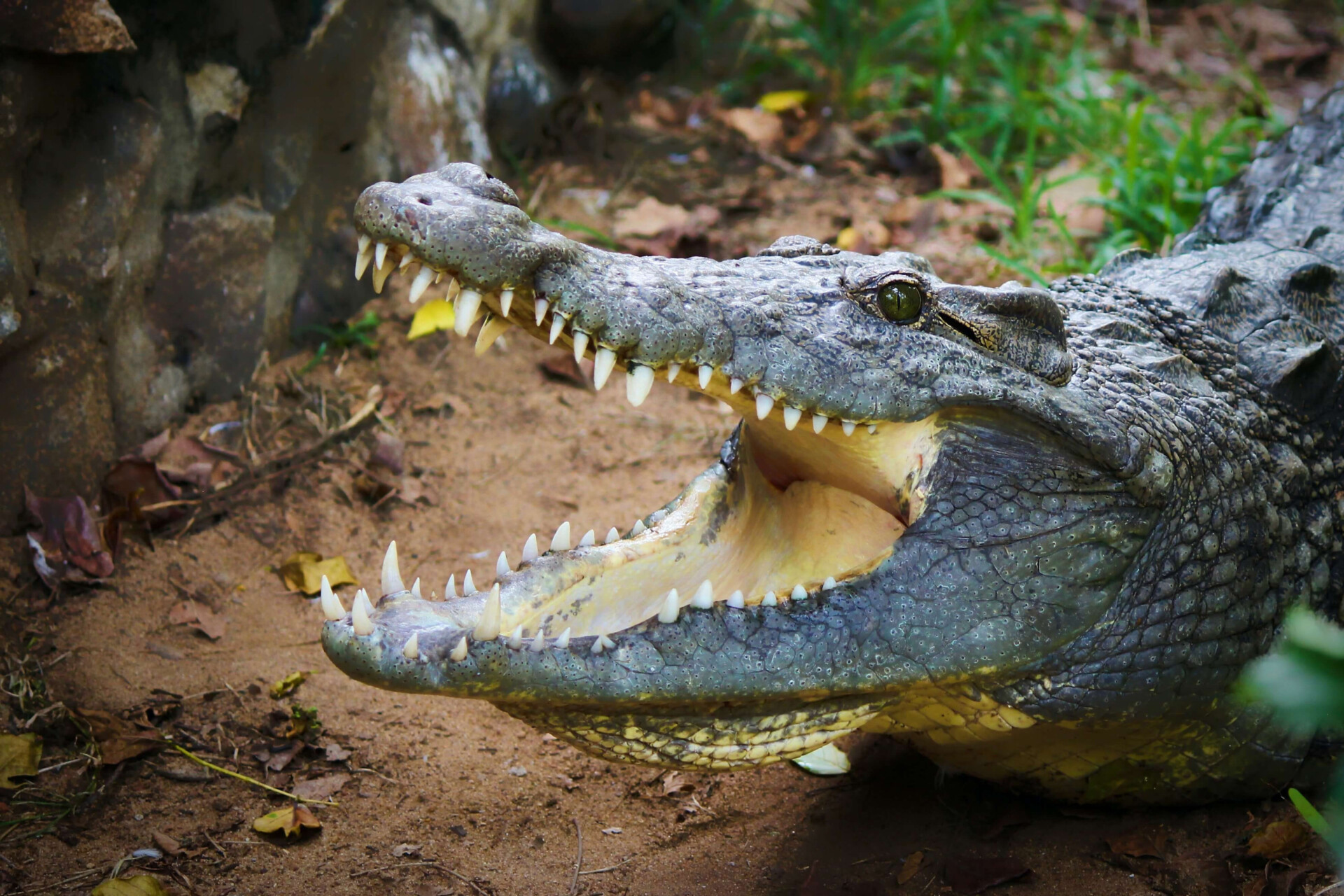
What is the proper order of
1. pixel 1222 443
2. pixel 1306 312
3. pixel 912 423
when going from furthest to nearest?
pixel 1306 312 < pixel 1222 443 < pixel 912 423

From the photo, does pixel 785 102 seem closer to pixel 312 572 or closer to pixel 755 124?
pixel 755 124

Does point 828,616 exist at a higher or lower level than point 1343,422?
lower

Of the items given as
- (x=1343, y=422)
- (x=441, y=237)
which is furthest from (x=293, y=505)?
(x=1343, y=422)

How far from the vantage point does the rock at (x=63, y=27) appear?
3.06m

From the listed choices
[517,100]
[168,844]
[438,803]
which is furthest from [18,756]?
[517,100]

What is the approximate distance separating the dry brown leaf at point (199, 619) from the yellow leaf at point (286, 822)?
83cm

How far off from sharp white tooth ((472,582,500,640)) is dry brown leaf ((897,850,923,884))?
1.22 meters

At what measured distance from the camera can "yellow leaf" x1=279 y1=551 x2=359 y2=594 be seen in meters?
3.65

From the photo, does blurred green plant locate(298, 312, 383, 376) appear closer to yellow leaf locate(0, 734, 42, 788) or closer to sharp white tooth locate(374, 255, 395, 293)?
yellow leaf locate(0, 734, 42, 788)

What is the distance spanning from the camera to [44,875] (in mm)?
2490

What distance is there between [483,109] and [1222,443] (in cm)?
417

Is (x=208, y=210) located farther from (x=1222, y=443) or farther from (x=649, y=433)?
(x=1222, y=443)

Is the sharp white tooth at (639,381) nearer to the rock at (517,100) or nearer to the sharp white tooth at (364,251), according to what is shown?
the sharp white tooth at (364,251)

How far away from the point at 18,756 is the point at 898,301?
7.91 feet
